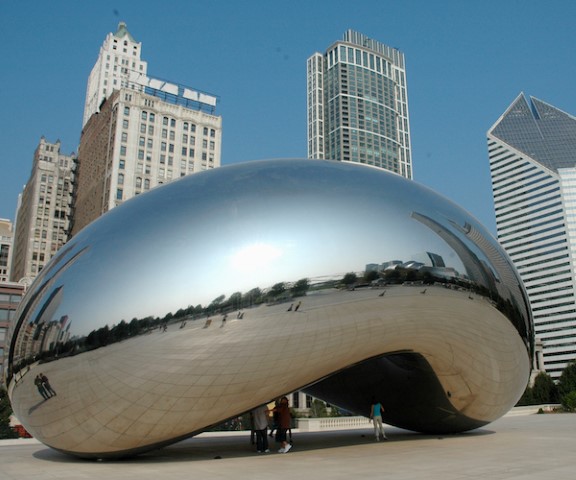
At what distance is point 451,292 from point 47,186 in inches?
5305

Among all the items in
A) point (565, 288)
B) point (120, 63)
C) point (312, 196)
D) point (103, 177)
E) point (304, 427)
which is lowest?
point (304, 427)

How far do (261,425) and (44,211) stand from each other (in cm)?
12886

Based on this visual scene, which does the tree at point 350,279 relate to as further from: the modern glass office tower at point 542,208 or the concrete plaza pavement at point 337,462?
the modern glass office tower at point 542,208

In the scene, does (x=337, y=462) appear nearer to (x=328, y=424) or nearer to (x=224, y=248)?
(x=224, y=248)

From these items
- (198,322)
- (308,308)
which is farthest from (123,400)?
(308,308)

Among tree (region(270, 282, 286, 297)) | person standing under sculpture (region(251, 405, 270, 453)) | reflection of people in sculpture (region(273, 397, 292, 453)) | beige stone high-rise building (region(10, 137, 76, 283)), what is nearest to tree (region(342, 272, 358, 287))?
tree (region(270, 282, 286, 297))

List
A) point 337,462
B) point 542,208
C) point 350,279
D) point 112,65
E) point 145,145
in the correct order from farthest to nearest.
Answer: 1. point 542,208
2. point 112,65
3. point 145,145
4. point 337,462
5. point 350,279

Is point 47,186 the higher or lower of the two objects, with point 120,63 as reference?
lower

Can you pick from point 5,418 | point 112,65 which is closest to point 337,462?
point 5,418

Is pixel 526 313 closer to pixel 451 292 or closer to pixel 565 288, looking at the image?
pixel 451 292

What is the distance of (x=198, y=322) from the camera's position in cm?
861

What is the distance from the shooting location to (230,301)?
28.5 feet

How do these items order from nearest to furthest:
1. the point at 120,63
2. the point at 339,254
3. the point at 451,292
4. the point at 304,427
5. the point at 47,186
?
the point at 339,254, the point at 451,292, the point at 304,427, the point at 47,186, the point at 120,63

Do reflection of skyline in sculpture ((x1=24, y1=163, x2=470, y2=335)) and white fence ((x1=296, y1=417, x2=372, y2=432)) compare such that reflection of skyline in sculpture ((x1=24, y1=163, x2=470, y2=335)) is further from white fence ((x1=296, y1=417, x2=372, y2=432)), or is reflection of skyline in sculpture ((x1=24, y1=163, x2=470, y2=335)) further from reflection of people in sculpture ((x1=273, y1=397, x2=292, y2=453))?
→ white fence ((x1=296, y1=417, x2=372, y2=432))
